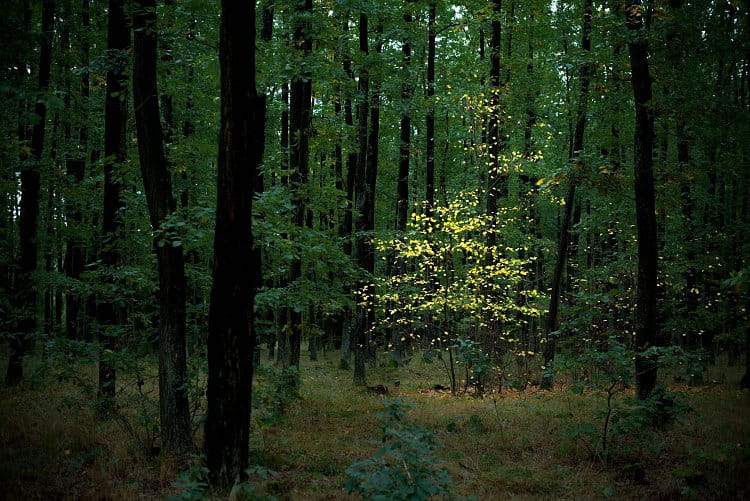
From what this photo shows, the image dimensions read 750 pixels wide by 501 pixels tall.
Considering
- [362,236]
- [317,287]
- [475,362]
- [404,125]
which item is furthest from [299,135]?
[475,362]

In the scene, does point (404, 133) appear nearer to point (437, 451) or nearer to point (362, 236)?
point (362, 236)

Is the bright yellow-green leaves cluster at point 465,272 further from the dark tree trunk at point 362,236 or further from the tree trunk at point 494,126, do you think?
the dark tree trunk at point 362,236

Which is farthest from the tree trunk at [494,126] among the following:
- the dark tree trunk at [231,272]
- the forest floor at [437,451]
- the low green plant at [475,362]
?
the dark tree trunk at [231,272]

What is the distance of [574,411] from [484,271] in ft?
14.9


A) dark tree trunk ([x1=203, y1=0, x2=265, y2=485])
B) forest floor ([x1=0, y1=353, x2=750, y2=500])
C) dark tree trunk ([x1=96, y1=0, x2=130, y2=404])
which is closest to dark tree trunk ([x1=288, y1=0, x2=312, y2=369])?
forest floor ([x1=0, y1=353, x2=750, y2=500])

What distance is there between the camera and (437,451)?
884 cm

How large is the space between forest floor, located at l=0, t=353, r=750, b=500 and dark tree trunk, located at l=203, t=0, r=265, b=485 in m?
0.68

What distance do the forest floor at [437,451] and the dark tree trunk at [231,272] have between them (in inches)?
26.8

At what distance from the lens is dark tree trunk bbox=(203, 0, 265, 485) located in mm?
5605

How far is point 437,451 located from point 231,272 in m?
5.47

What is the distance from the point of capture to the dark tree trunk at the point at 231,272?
18.4ft

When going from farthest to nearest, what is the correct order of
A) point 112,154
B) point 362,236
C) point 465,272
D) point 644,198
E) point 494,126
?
point 362,236
point 465,272
point 494,126
point 644,198
point 112,154

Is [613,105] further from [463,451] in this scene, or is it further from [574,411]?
[463,451]

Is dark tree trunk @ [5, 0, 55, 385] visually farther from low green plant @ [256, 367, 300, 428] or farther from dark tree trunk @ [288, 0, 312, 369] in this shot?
low green plant @ [256, 367, 300, 428]
